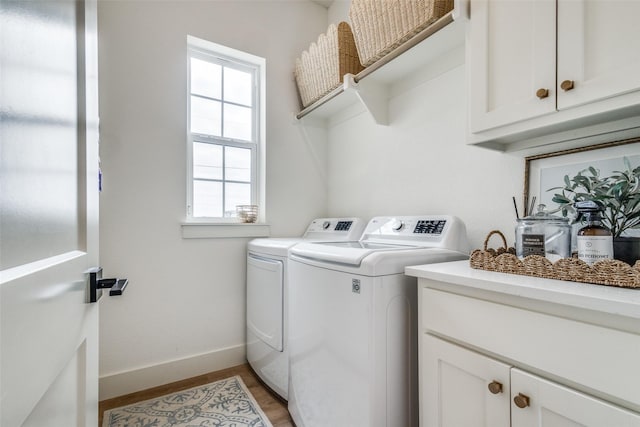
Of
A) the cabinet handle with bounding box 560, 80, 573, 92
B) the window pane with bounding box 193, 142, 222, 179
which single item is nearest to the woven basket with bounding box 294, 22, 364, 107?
the window pane with bounding box 193, 142, 222, 179

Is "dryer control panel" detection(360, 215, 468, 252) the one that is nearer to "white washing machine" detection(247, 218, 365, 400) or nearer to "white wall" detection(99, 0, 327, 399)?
"white washing machine" detection(247, 218, 365, 400)

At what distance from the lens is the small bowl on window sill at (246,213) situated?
236 cm

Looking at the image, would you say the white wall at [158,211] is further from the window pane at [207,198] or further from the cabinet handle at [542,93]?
the cabinet handle at [542,93]

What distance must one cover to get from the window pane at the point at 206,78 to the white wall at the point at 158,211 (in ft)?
0.57

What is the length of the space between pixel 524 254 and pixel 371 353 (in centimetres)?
65

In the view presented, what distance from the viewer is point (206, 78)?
2.35 metres

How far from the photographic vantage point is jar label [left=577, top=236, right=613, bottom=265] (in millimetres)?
869

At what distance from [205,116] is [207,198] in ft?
2.09

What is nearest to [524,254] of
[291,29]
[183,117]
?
[183,117]

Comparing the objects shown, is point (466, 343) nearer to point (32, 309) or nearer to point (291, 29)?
point (32, 309)

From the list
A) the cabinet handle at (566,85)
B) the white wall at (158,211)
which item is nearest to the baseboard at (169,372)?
the white wall at (158,211)

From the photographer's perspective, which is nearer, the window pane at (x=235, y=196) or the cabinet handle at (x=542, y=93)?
the cabinet handle at (x=542, y=93)

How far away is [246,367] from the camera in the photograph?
88.0 inches

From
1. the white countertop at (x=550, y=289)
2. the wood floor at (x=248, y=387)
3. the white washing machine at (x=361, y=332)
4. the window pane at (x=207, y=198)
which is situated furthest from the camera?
the window pane at (x=207, y=198)
